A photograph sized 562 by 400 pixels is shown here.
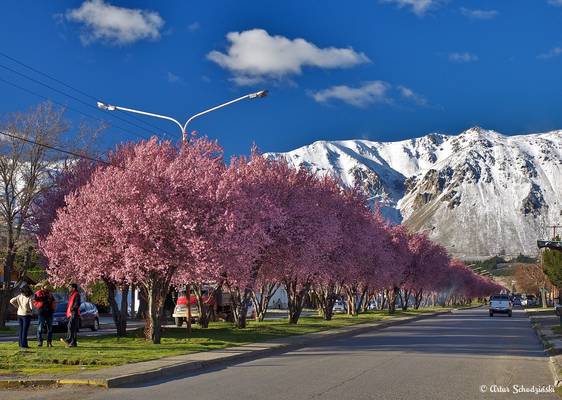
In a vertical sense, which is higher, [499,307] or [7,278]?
[7,278]

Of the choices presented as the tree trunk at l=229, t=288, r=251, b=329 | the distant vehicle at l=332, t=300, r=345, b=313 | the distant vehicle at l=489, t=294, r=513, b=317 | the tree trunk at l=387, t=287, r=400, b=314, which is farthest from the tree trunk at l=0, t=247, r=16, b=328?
the distant vehicle at l=332, t=300, r=345, b=313

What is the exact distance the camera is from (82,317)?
3547 centimetres

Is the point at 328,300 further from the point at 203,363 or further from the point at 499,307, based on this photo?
the point at 203,363

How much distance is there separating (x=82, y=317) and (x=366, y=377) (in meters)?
22.7

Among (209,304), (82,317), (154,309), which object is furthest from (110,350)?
(209,304)

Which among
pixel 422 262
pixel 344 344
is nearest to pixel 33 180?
pixel 344 344

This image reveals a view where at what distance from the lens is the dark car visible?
3266 cm

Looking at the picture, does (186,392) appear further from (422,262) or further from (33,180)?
(422,262)

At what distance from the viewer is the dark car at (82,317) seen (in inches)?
1286

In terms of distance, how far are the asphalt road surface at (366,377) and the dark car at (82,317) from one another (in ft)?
A: 44.3

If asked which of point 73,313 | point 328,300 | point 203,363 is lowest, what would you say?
point 203,363

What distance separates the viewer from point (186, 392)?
44.6ft

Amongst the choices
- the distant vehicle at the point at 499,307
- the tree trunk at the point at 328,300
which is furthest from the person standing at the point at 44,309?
the distant vehicle at the point at 499,307

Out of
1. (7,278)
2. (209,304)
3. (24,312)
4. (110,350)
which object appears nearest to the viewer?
(110,350)
